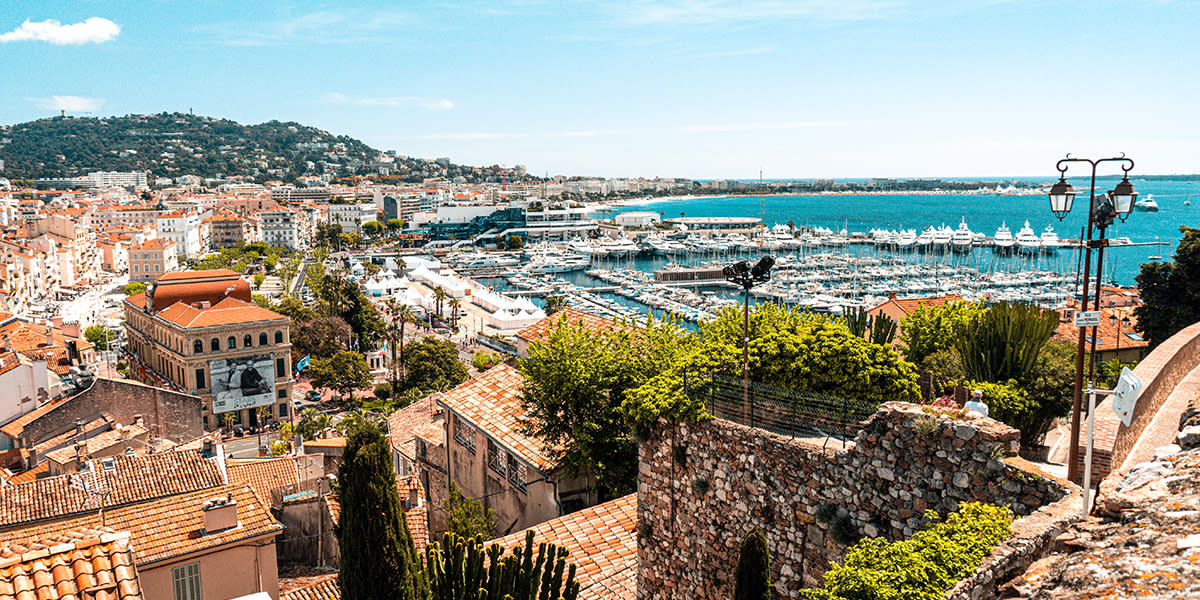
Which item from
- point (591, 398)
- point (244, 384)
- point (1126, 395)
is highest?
point (1126, 395)

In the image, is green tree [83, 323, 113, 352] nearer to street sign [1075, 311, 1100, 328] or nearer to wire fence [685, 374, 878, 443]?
wire fence [685, 374, 878, 443]

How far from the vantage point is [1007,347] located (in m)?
12.6

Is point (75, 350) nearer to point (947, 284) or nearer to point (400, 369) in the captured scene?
point (400, 369)

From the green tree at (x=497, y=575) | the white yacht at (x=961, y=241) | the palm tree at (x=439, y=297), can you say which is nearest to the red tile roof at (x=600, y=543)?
the green tree at (x=497, y=575)

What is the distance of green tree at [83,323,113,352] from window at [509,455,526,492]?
2002 inches

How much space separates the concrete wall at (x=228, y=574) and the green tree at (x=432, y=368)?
28.7 m

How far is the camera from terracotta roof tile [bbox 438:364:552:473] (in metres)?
13.3

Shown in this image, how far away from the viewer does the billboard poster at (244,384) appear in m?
42.5

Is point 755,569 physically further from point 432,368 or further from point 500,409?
point 432,368

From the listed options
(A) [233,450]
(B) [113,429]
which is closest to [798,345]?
(B) [113,429]

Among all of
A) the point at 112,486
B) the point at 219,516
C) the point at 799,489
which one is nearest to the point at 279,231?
the point at 112,486

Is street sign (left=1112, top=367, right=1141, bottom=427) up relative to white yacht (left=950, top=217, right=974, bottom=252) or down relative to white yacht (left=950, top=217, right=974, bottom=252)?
up

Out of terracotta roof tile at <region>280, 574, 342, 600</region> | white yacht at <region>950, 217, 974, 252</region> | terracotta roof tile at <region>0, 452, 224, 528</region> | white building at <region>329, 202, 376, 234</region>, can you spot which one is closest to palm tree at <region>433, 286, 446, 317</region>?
terracotta roof tile at <region>0, 452, 224, 528</region>

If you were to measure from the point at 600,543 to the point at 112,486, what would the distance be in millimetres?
8650
